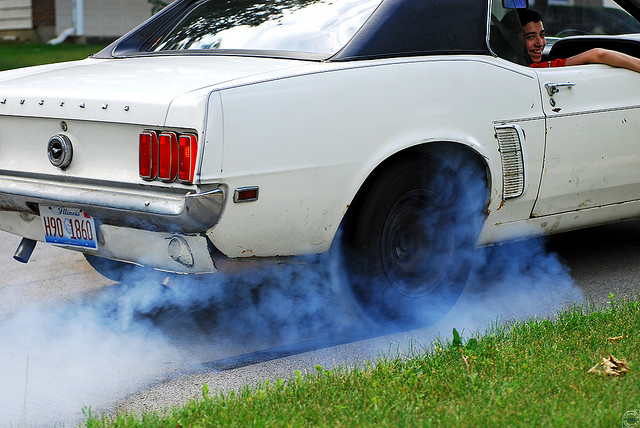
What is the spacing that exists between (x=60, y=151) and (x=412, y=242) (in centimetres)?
157

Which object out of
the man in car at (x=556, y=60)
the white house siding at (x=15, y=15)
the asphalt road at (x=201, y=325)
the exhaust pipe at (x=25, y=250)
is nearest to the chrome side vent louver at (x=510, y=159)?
the asphalt road at (x=201, y=325)

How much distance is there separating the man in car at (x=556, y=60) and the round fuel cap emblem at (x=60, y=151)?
2.38 metres

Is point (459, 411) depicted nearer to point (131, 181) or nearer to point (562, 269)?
point (131, 181)

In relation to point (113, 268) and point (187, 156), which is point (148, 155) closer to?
point (187, 156)

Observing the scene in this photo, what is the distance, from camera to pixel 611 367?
3174 millimetres

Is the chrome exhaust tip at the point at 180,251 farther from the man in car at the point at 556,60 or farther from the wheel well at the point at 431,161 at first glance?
the man in car at the point at 556,60

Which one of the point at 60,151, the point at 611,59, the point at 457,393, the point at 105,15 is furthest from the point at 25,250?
the point at 105,15

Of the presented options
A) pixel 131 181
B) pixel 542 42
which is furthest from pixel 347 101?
pixel 542 42

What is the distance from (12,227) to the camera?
4008 millimetres

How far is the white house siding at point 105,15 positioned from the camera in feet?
64.1

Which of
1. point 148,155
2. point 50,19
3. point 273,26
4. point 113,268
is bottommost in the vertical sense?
point 50,19

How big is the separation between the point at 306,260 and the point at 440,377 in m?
0.83

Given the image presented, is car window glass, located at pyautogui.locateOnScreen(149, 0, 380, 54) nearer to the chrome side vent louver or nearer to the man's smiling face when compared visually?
the chrome side vent louver

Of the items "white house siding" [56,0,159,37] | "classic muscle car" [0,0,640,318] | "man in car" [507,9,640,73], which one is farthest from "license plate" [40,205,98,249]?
"white house siding" [56,0,159,37]
